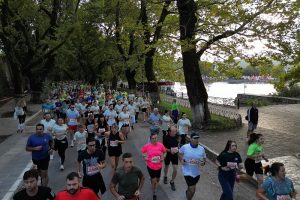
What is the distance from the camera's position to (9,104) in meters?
33.0

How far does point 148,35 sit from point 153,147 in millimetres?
19884

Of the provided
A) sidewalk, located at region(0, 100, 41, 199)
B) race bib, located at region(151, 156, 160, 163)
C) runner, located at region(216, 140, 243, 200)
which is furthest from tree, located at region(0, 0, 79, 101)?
runner, located at region(216, 140, 243, 200)

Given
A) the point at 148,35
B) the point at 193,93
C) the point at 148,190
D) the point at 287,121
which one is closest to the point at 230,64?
the point at 193,93

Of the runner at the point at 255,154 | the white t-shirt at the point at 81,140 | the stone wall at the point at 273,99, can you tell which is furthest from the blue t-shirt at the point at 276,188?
the stone wall at the point at 273,99

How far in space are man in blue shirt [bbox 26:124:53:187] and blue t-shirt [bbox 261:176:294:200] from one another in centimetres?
531

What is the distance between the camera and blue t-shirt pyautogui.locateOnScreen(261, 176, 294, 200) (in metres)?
5.80

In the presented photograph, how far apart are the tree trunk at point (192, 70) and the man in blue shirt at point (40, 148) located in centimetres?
1118

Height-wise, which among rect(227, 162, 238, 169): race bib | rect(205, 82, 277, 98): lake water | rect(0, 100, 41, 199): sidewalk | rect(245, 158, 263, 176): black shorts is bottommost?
rect(205, 82, 277, 98): lake water

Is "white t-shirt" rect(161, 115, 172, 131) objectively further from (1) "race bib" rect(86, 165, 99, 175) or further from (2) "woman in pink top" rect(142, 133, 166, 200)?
(1) "race bib" rect(86, 165, 99, 175)

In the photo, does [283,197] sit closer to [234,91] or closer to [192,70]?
[192,70]

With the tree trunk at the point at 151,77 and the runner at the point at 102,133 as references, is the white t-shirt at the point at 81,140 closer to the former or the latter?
the runner at the point at 102,133

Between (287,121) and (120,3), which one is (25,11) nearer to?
(120,3)

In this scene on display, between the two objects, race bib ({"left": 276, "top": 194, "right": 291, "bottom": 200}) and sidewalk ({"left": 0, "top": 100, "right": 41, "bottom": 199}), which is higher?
race bib ({"left": 276, "top": 194, "right": 291, "bottom": 200})

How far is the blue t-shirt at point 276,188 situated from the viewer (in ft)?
19.0
